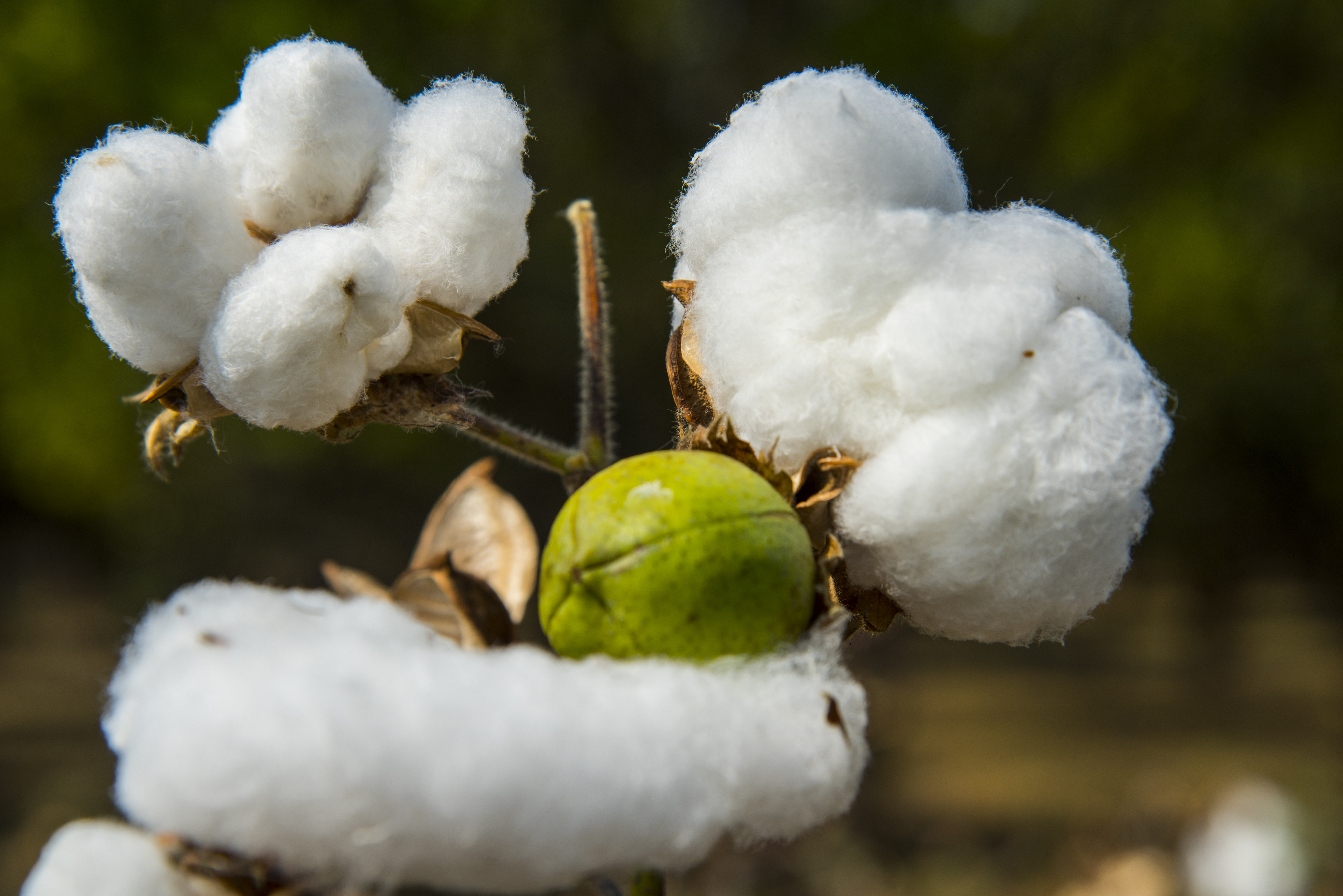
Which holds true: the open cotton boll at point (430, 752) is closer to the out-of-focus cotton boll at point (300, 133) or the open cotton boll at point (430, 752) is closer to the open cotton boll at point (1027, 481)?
the open cotton boll at point (1027, 481)

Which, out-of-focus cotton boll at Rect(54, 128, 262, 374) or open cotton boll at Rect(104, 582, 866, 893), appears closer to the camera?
open cotton boll at Rect(104, 582, 866, 893)

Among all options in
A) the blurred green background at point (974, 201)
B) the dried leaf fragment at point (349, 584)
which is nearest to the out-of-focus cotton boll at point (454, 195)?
the dried leaf fragment at point (349, 584)

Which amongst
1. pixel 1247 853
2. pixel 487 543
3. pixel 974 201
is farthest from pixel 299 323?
pixel 974 201

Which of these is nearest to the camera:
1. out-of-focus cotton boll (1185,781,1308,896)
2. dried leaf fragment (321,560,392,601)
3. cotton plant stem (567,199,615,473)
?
cotton plant stem (567,199,615,473)

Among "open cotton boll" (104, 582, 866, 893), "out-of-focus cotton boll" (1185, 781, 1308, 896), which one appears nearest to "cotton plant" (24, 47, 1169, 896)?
"open cotton boll" (104, 582, 866, 893)

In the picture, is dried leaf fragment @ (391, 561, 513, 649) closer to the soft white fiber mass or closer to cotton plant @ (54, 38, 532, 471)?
cotton plant @ (54, 38, 532, 471)

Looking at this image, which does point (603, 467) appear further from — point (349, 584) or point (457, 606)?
point (349, 584)
